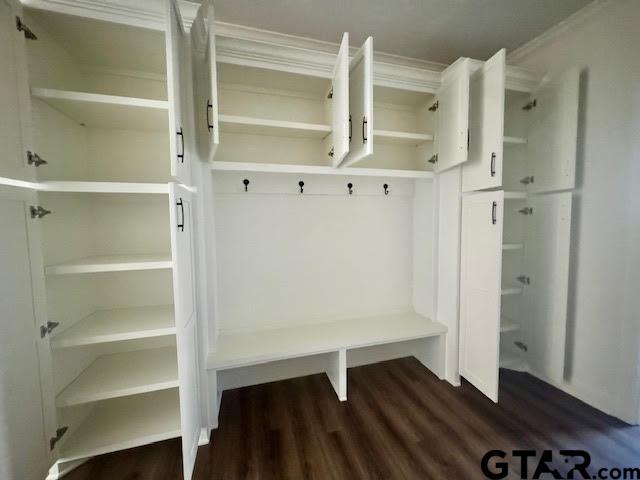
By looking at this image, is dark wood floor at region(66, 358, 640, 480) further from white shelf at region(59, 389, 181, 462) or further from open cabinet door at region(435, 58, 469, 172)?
open cabinet door at region(435, 58, 469, 172)

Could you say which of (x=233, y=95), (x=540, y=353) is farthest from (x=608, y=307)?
(x=233, y=95)

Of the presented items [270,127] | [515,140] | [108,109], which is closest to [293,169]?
[270,127]

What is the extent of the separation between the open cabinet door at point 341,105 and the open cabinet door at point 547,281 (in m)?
1.63

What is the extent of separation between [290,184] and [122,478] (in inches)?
76.5

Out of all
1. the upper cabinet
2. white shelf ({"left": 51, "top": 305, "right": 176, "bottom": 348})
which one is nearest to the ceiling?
the upper cabinet

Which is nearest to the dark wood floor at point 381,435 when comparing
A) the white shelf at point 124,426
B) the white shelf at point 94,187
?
the white shelf at point 124,426

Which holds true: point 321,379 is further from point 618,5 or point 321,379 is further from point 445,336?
point 618,5

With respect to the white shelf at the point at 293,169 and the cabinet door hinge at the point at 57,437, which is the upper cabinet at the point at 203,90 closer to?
the white shelf at the point at 293,169

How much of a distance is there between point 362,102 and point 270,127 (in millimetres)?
610

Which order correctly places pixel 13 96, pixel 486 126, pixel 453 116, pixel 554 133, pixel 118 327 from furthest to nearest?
pixel 554 133
pixel 453 116
pixel 486 126
pixel 118 327
pixel 13 96

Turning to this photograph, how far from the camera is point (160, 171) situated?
5.23 feet

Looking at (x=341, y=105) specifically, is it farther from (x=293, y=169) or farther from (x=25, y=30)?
(x=25, y=30)

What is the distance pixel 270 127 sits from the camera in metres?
1.69

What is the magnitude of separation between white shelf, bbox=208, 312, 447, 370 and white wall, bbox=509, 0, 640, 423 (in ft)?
3.15
